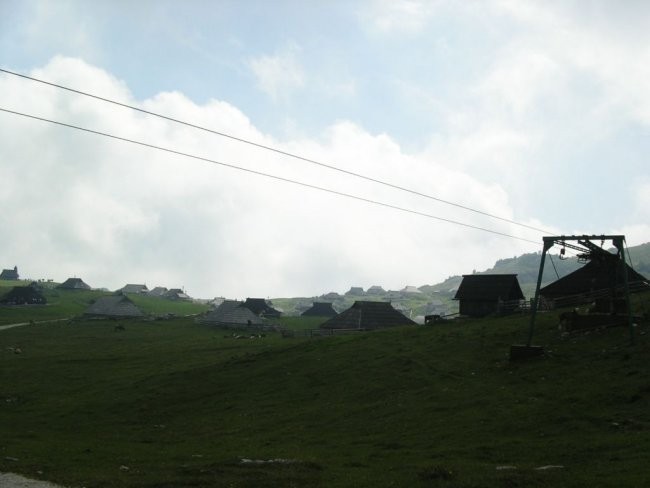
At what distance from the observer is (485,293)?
67.4 m

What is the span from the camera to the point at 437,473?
16750 millimetres

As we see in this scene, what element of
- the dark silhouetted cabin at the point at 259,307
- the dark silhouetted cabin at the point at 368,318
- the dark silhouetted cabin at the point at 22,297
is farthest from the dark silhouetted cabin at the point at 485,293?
the dark silhouetted cabin at the point at 22,297

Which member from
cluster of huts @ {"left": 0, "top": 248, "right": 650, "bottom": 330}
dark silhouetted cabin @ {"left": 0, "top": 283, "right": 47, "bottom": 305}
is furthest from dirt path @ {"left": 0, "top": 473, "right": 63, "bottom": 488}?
dark silhouetted cabin @ {"left": 0, "top": 283, "right": 47, "bottom": 305}

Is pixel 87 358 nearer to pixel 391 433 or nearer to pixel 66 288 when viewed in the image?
pixel 391 433

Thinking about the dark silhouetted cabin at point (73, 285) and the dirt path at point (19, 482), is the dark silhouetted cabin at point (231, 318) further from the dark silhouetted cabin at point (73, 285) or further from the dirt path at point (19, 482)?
the dark silhouetted cabin at point (73, 285)

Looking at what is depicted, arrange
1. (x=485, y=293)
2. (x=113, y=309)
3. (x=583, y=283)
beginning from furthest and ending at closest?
(x=113, y=309)
(x=485, y=293)
(x=583, y=283)

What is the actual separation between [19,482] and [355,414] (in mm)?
16490

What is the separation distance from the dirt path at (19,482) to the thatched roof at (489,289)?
54217 mm

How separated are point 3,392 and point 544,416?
39.6 metres

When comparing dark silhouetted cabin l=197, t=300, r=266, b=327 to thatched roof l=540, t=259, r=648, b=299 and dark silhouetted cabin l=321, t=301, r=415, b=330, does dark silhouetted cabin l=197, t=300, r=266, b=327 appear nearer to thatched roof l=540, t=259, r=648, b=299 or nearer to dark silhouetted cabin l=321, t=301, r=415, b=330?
dark silhouetted cabin l=321, t=301, r=415, b=330

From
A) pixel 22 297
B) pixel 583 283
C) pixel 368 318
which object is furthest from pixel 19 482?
pixel 22 297

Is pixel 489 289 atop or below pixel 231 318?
atop

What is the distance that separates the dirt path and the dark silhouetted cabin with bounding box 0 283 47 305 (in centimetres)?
13885

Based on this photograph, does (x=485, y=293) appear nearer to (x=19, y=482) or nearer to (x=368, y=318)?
(x=368, y=318)
